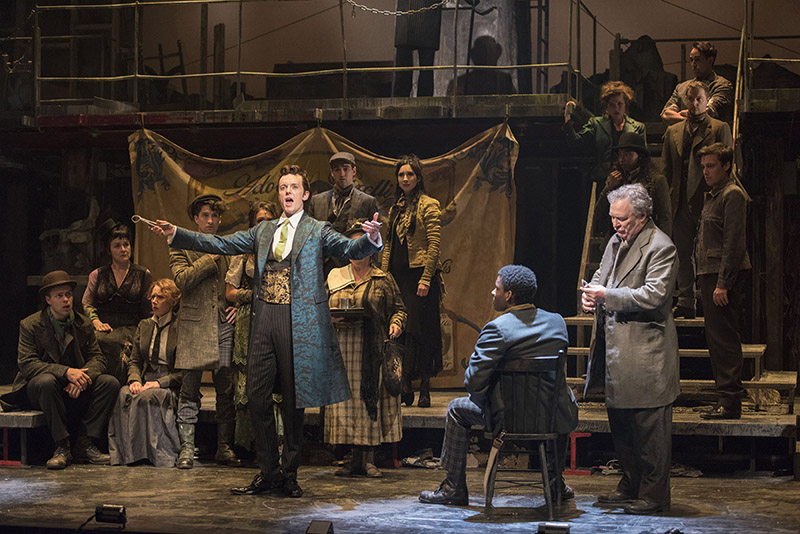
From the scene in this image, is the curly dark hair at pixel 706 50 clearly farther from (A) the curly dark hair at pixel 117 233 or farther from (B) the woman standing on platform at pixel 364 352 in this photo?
(A) the curly dark hair at pixel 117 233

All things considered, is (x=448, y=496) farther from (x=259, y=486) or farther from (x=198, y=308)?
(x=198, y=308)

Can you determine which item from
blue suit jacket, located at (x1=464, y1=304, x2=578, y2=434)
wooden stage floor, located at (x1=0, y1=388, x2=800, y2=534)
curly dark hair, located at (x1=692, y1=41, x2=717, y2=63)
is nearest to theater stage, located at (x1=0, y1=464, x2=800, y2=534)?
wooden stage floor, located at (x1=0, y1=388, x2=800, y2=534)

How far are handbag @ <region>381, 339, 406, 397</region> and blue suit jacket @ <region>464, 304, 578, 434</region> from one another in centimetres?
113

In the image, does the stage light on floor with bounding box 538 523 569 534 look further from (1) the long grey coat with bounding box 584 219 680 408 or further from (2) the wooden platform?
(2) the wooden platform

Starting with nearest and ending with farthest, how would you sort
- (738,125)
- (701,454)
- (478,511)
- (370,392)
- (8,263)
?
(478,511), (370,392), (701,454), (738,125), (8,263)

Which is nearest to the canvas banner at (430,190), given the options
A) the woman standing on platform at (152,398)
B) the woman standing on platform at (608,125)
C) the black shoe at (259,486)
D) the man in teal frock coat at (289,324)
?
the woman standing on platform at (608,125)

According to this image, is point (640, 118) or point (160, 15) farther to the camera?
point (160, 15)

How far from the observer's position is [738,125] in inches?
337

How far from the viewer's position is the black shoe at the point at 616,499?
19.7 ft

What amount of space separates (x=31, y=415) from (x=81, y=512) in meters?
1.85

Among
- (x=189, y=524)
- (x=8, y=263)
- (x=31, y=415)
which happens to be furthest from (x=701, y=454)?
(x=8, y=263)

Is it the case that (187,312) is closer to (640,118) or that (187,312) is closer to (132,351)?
(132,351)

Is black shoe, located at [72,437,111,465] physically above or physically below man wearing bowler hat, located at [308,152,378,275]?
below

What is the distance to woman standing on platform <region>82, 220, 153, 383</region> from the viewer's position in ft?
25.9
